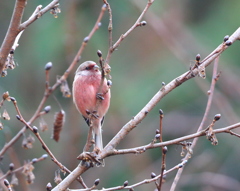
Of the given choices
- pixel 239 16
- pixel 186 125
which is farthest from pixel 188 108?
pixel 239 16

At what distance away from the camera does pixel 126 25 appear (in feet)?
42.0

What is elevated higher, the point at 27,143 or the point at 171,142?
the point at 27,143

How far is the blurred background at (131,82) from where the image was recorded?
10180mm

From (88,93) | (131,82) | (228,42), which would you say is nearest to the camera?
(228,42)

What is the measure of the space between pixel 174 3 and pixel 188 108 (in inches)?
139

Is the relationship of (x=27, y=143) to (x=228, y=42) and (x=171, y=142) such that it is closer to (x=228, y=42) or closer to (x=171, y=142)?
(x=171, y=142)

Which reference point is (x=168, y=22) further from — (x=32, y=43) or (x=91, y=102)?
(x=91, y=102)

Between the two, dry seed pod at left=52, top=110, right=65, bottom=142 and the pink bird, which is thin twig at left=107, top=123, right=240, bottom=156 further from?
the pink bird

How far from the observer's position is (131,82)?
12188mm

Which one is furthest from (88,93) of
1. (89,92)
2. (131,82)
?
(131,82)

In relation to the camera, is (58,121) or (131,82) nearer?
(58,121)

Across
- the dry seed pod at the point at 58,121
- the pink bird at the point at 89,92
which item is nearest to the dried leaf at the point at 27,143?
the dry seed pod at the point at 58,121

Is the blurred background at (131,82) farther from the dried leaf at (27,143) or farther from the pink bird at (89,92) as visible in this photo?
the dried leaf at (27,143)

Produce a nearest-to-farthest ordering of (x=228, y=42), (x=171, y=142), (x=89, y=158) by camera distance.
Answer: (x=171, y=142) < (x=228, y=42) < (x=89, y=158)
